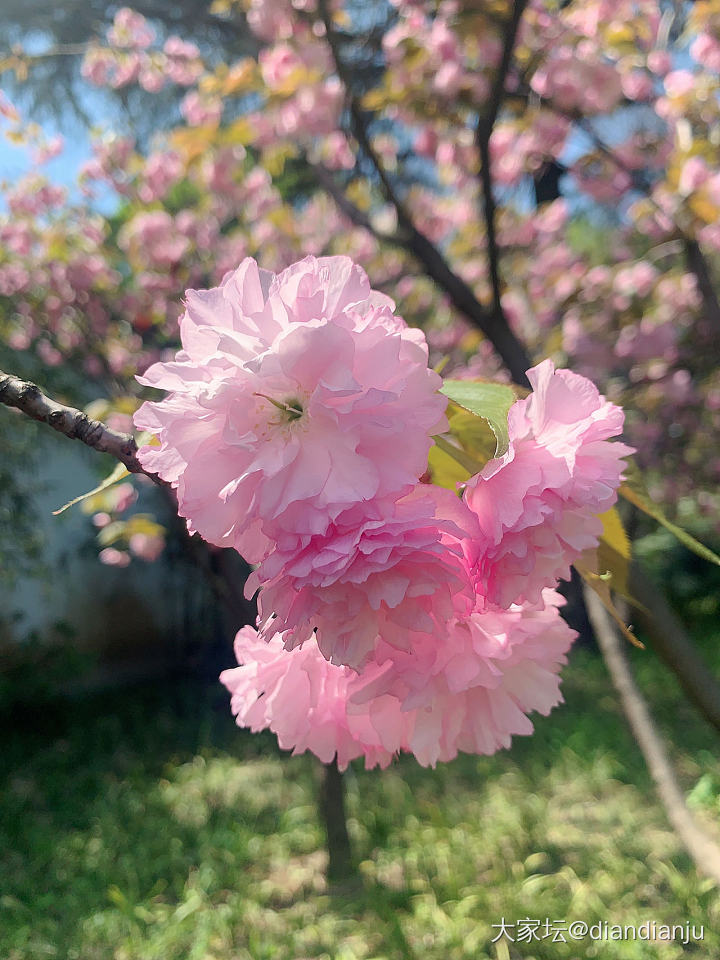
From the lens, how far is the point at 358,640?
367mm

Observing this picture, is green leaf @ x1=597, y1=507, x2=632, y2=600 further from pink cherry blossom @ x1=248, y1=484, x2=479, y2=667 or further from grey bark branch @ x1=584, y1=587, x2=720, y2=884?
grey bark branch @ x1=584, y1=587, x2=720, y2=884

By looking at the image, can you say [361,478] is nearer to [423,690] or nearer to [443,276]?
Answer: [423,690]

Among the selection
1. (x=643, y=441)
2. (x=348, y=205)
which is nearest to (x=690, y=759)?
(x=643, y=441)

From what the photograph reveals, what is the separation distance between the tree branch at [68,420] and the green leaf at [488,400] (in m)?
0.23

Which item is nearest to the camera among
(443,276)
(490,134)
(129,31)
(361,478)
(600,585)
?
(361,478)

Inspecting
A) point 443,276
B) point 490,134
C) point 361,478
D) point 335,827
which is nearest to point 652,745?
point 335,827

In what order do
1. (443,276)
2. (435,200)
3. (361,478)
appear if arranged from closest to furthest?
(361,478), (443,276), (435,200)

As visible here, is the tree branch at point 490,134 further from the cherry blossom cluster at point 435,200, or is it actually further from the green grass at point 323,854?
the green grass at point 323,854

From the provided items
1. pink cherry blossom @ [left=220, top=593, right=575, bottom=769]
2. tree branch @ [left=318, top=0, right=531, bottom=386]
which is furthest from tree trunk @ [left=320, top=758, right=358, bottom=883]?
pink cherry blossom @ [left=220, top=593, right=575, bottom=769]

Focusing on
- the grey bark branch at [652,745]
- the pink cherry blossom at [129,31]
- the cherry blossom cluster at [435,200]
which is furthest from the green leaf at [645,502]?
the pink cherry blossom at [129,31]

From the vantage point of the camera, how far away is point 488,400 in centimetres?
45

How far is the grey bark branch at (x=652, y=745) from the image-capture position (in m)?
1.61

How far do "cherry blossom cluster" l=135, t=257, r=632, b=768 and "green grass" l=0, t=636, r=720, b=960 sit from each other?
2.61 ft

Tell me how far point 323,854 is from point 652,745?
1.36 metres
